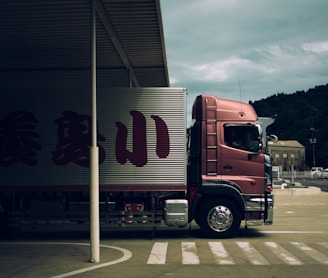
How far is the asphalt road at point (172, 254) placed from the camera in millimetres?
8680

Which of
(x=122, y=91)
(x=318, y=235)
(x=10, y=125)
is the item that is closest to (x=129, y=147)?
(x=122, y=91)

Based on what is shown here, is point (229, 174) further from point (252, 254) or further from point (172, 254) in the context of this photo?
point (172, 254)

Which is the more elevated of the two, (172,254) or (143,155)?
(143,155)

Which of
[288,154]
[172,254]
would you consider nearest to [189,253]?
[172,254]

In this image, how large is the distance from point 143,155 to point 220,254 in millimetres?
3360

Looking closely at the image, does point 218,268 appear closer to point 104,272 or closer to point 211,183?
point 104,272

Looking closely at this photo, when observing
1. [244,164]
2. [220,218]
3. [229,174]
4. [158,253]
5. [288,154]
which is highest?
[288,154]

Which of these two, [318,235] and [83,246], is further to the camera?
[318,235]

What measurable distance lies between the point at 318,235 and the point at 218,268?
551 cm

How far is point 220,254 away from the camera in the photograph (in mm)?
10328

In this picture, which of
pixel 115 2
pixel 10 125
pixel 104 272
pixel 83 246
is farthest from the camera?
pixel 10 125

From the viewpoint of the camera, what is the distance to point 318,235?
43.6 ft

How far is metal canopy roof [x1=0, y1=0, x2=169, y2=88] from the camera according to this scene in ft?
34.6

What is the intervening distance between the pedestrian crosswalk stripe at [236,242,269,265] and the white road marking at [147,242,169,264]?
1.80m
